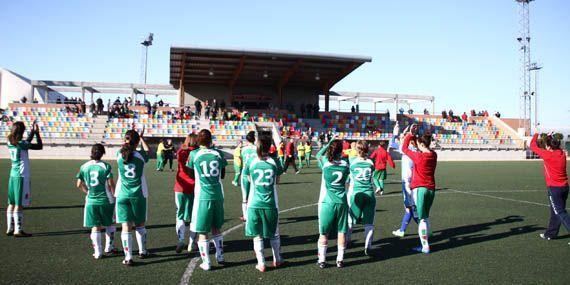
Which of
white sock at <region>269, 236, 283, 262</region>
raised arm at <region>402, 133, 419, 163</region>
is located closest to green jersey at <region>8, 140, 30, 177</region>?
white sock at <region>269, 236, 283, 262</region>

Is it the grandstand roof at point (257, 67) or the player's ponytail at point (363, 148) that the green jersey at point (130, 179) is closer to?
the player's ponytail at point (363, 148)

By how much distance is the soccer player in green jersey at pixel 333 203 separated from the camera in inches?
220

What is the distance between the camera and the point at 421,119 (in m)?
46.6

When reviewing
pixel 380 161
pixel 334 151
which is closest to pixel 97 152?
pixel 334 151

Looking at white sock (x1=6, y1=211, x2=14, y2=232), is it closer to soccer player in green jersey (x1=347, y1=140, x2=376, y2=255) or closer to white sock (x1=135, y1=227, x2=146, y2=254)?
white sock (x1=135, y1=227, x2=146, y2=254)

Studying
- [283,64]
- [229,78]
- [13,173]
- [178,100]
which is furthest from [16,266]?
[178,100]

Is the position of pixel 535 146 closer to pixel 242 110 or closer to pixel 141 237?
pixel 141 237

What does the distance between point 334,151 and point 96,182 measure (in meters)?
3.41

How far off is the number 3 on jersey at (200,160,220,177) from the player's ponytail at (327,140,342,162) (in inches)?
61.3

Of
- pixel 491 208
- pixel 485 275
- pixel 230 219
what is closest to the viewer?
pixel 485 275

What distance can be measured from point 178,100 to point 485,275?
43543mm

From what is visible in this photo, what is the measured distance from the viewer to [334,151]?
225 inches

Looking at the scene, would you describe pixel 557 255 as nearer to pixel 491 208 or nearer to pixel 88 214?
pixel 491 208

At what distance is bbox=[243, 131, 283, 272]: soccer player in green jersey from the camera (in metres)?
5.41
